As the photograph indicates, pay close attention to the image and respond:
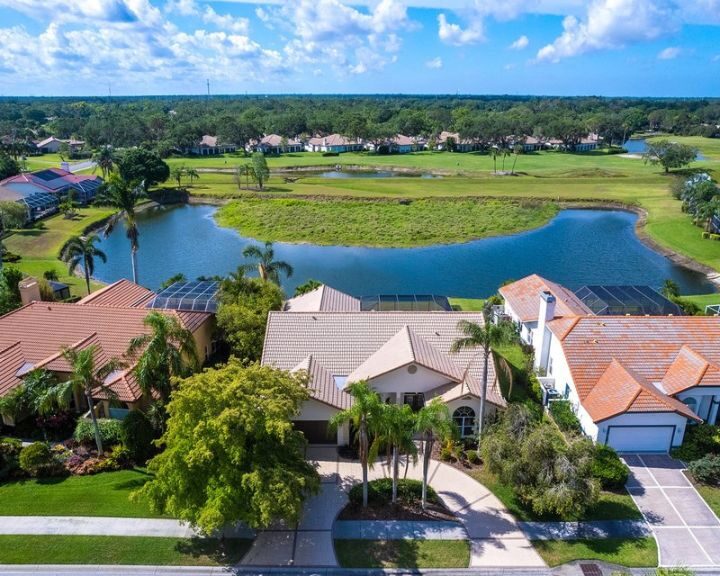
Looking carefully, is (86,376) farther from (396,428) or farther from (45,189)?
(45,189)

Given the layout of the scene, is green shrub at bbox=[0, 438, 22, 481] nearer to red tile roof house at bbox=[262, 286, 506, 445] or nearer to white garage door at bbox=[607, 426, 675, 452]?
red tile roof house at bbox=[262, 286, 506, 445]

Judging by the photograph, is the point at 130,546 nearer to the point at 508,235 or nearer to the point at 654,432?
the point at 654,432

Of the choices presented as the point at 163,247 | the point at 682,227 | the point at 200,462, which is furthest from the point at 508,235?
the point at 200,462

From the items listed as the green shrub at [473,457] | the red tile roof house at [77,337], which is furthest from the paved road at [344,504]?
the red tile roof house at [77,337]

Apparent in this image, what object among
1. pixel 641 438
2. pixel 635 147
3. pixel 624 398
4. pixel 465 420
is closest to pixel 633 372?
pixel 624 398

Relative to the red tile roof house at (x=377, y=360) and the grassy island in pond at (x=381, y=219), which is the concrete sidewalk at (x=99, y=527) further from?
the grassy island in pond at (x=381, y=219)

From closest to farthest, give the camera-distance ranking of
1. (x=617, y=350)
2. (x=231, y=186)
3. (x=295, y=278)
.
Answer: (x=617, y=350), (x=295, y=278), (x=231, y=186)

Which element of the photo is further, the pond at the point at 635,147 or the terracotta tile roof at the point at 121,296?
the pond at the point at 635,147
